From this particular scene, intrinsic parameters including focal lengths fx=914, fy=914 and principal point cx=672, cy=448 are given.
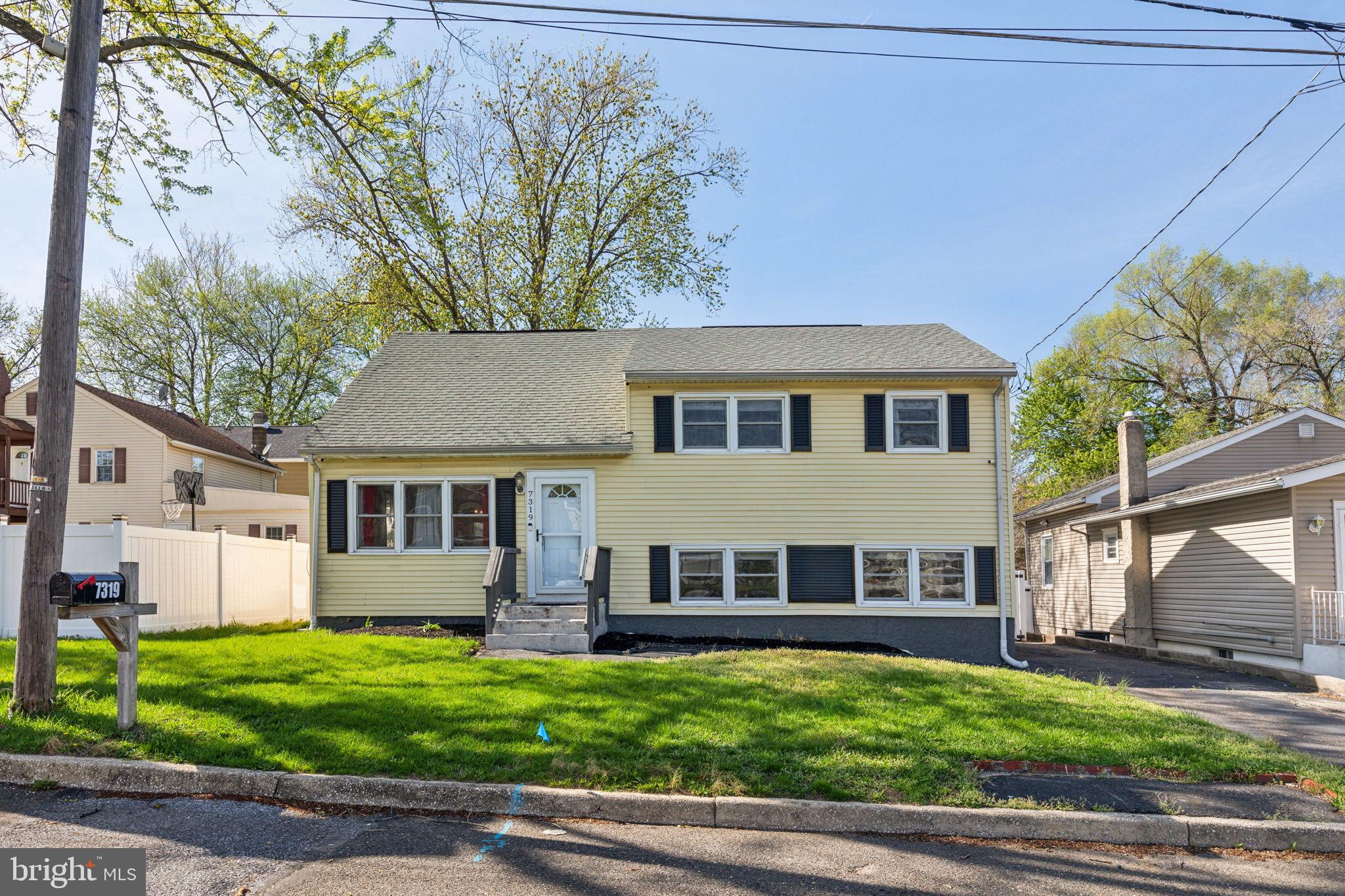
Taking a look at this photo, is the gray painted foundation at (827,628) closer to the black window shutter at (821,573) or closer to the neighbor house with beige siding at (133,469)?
the black window shutter at (821,573)

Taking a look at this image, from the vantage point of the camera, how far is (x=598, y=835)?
5.13 meters

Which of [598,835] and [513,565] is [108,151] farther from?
[598,835]

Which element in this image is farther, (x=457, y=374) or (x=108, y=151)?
(x=457, y=374)

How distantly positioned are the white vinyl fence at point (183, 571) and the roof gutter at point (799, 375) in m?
6.78

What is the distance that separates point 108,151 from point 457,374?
6966 millimetres

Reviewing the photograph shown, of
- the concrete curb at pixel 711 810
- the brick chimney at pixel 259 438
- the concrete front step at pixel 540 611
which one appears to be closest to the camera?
the concrete curb at pixel 711 810

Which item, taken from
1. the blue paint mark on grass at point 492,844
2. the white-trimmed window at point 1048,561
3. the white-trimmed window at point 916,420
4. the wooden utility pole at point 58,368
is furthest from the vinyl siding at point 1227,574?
the wooden utility pole at point 58,368

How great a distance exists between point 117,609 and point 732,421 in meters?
9.81

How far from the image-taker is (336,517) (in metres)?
14.6

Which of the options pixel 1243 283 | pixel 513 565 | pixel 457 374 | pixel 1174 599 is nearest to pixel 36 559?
pixel 513 565

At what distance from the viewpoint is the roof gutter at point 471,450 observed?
1430cm

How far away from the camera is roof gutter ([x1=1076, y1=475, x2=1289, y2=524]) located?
13.4m

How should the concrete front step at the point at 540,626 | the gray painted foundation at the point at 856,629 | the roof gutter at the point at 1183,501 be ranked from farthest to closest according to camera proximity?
the gray painted foundation at the point at 856,629, the roof gutter at the point at 1183,501, the concrete front step at the point at 540,626

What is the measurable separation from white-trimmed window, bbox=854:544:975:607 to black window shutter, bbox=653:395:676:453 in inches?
136
